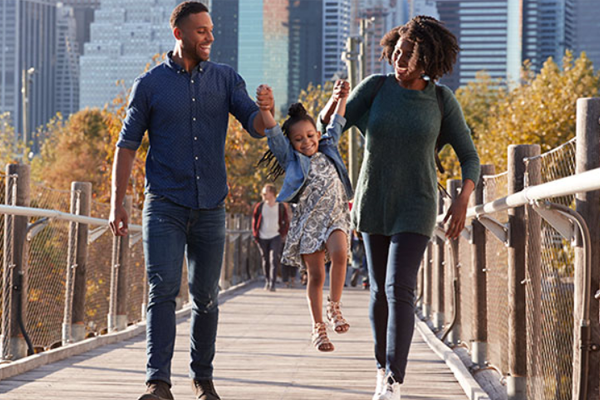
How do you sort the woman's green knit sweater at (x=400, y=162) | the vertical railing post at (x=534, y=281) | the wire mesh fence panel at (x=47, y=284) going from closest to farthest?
the woman's green knit sweater at (x=400, y=162) → the vertical railing post at (x=534, y=281) → the wire mesh fence panel at (x=47, y=284)

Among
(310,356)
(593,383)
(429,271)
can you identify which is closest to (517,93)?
(429,271)

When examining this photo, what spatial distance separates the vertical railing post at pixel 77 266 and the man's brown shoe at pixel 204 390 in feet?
13.8

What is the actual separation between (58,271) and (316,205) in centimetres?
394

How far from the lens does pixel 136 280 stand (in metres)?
13.2

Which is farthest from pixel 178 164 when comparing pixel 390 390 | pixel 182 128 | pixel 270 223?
pixel 270 223

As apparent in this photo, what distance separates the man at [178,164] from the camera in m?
5.79

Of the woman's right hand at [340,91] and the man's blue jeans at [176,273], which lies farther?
the woman's right hand at [340,91]

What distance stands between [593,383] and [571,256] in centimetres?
158

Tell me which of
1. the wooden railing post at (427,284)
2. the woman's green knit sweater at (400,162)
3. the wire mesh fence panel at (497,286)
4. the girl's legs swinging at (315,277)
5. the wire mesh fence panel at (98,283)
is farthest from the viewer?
the wooden railing post at (427,284)

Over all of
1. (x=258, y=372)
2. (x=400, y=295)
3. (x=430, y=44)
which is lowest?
(x=258, y=372)

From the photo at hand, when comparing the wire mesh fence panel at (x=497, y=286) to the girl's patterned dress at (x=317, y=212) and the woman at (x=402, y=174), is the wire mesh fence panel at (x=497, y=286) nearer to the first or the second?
the girl's patterned dress at (x=317, y=212)

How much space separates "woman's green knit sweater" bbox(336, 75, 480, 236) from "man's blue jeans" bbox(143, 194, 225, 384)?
735 mm

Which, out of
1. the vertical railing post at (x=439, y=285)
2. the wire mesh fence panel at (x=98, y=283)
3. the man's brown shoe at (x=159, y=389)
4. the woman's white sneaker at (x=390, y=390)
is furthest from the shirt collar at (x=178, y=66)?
the vertical railing post at (x=439, y=285)

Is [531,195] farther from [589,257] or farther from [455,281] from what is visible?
[455,281]
